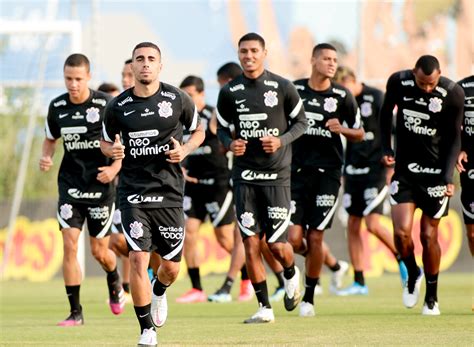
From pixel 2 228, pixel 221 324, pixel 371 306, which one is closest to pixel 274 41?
pixel 2 228

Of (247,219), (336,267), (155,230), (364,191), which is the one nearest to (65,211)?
(247,219)

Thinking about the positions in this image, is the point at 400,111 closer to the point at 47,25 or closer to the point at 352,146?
the point at 352,146

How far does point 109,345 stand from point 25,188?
14.0 meters

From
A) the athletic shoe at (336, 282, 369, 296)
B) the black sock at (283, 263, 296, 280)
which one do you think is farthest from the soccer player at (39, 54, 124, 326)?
the athletic shoe at (336, 282, 369, 296)

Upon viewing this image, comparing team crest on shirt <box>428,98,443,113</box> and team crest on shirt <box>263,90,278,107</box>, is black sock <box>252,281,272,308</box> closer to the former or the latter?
team crest on shirt <box>263,90,278,107</box>

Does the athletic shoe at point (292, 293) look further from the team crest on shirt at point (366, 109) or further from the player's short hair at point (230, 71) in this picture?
the team crest on shirt at point (366, 109)

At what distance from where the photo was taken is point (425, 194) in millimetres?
13680

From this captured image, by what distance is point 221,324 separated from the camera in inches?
525

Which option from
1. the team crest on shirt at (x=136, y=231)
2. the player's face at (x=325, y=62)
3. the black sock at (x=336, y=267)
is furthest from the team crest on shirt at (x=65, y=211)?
the black sock at (x=336, y=267)

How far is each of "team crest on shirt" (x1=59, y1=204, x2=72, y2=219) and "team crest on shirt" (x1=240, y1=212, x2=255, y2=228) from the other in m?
1.96

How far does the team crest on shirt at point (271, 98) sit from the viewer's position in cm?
1316

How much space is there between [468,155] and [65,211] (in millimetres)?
4195

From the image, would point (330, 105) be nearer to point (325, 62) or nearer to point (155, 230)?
point (325, 62)

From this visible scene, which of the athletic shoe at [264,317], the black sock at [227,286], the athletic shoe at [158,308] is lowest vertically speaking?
the black sock at [227,286]
